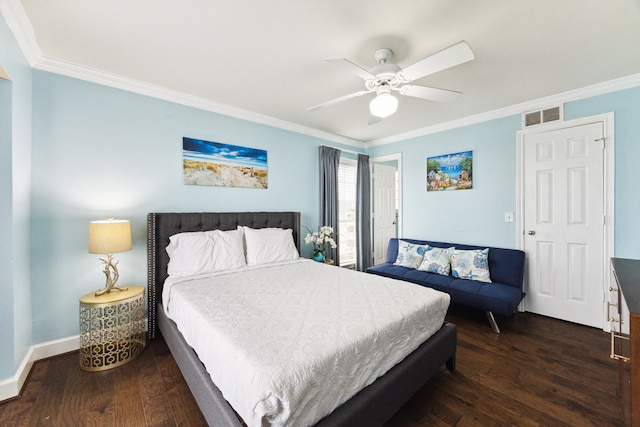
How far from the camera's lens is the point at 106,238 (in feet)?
6.82

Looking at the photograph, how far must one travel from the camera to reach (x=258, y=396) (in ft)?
3.20

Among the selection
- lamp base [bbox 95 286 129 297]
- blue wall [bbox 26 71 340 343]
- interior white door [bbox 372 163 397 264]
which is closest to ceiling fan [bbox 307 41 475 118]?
blue wall [bbox 26 71 340 343]

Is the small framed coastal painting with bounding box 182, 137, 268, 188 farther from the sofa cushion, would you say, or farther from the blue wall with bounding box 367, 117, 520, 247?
the blue wall with bounding box 367, 117, 520, 247

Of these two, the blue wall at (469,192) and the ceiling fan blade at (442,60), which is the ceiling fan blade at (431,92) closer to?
the ceiling fan blade at (442,60)

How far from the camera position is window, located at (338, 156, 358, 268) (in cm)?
453

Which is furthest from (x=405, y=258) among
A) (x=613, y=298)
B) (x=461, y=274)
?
(x=613, y=298)

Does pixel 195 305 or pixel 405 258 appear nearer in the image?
pixel 195 305

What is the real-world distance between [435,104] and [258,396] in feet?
10.9

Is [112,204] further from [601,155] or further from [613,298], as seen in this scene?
[601,155]

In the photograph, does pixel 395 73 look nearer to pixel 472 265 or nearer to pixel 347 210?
pixel 472 265

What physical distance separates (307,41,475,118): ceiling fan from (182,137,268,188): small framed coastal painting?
1829 millimetres

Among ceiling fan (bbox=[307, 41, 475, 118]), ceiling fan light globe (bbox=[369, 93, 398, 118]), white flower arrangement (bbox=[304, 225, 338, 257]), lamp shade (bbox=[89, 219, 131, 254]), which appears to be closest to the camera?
ceiling fan (bbox=[307, 41, 475, 118])

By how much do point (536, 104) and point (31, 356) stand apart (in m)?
5.52

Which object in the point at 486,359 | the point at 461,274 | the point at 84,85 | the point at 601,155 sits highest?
the point at 84,85
